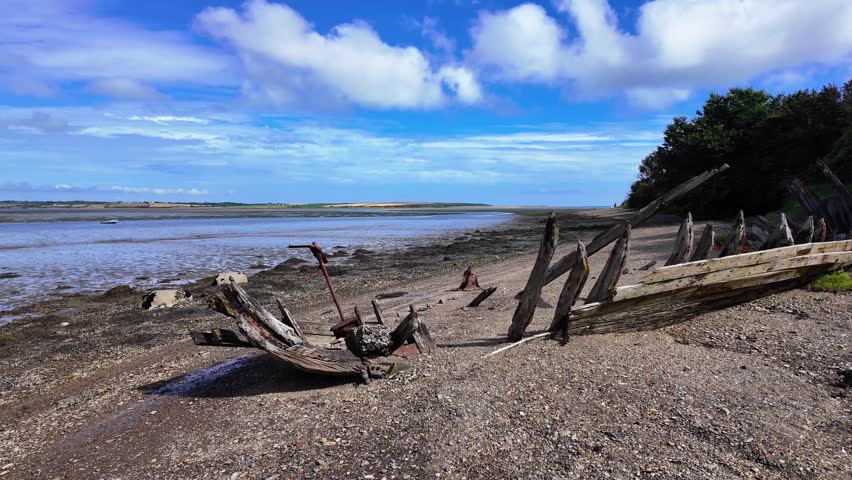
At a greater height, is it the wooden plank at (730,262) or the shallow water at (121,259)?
the wooden plank at (730,262)

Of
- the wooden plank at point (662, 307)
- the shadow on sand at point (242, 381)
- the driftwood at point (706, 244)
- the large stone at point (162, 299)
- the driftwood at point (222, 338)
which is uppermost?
the driftwood at point (706, 244)

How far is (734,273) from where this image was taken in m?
7.19

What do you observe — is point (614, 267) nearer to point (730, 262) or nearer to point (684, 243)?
point (684, 243)

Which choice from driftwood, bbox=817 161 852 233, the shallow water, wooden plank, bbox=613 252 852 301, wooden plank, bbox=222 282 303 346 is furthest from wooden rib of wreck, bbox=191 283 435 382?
the shallow water

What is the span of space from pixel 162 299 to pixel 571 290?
11.6 meters

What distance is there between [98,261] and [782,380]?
25.1 meters

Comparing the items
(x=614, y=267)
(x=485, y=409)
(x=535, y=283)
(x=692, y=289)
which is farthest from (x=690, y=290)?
(x=485, y=409)

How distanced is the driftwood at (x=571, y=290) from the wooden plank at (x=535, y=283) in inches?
12.1

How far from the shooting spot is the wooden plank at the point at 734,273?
6.55 metres

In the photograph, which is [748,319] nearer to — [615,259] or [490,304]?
[615,259]

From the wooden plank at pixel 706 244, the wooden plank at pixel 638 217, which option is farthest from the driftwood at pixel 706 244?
the wooden plank at pixel 638 217

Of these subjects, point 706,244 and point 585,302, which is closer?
point 585,302

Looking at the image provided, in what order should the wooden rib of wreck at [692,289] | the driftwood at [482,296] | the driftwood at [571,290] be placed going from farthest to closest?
the driftwood at [482,296], the wooden rib of wreck at [692,289], the driftwood at [571,290]

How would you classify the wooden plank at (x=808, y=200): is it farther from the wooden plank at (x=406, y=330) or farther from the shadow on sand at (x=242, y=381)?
the shadow on sand at (x=242, y=381)
